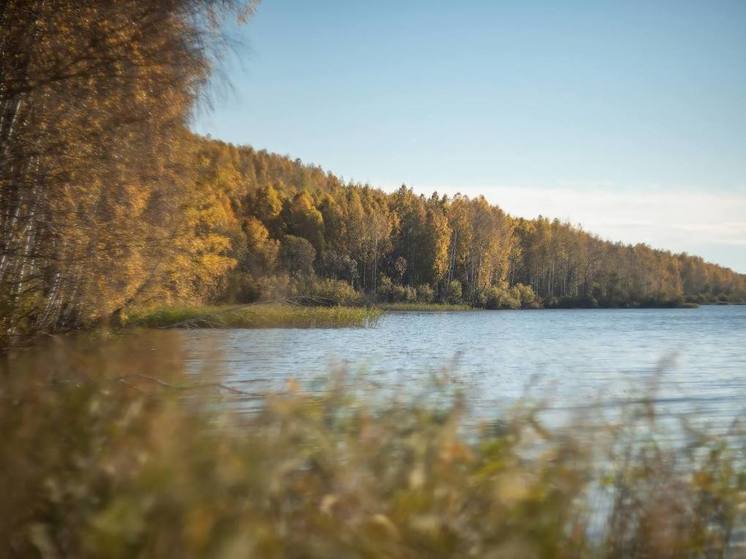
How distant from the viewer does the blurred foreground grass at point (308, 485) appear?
7.21 feet

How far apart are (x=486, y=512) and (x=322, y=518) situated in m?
0.77

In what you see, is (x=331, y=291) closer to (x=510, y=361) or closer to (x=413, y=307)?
(x=510, y=361)

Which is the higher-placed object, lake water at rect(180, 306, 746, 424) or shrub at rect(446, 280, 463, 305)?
shrub at rect(446, 280, 463, 305)

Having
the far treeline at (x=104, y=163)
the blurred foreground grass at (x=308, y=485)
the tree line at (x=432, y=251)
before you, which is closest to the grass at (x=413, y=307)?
the tree line at (x=432, y=251)

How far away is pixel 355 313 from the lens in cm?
3778

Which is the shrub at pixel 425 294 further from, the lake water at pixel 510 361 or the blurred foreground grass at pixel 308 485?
the blurred foreground grass at pixel 308 485

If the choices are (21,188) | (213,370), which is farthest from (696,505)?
(21,188)

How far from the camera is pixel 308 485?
3045 mm

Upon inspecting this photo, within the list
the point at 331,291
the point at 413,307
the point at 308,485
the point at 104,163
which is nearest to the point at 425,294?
the point at 413,307

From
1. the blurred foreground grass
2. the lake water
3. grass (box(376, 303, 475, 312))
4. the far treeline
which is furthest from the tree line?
the blurred foreground grass

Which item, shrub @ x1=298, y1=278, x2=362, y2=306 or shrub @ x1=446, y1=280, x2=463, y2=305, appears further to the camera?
shrub @ x1=446, y1=280, x2=463, y2=305

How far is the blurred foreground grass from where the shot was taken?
2197 mm

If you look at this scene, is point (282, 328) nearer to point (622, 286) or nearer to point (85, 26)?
point (85, 26)

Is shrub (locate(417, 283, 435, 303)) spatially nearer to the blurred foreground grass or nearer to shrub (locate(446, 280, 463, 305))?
shrub (locate(446, 280, 463, 305))
